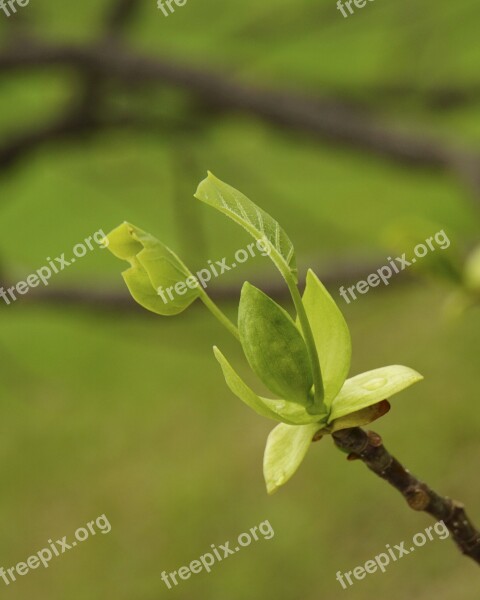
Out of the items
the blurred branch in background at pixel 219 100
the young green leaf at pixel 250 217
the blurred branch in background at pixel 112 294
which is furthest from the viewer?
the blurred branch in background at pixel 219 100

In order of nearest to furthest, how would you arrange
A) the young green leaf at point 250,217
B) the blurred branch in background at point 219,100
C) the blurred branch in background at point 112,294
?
the young green leaf at point 250,217
the blurred branch in background at point 112,294
the blurred branch in background at point 219,100

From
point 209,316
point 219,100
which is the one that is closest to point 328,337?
point 219,100

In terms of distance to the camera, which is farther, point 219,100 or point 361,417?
point 219,100

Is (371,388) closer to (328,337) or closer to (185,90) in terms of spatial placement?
(328,337)

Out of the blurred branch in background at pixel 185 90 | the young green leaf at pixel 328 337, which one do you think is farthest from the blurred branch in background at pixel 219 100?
the young green leaf at pixel 328 337

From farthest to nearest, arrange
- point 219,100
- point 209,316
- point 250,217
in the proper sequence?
point 209,316 → point 219,100 → point 250,217

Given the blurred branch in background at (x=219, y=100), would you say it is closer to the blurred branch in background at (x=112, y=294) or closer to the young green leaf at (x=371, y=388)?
the blurred branch in background at (x=112, y=294)

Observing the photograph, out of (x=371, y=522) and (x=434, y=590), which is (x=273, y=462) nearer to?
(x=434, y=590)
